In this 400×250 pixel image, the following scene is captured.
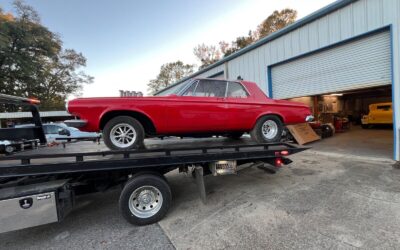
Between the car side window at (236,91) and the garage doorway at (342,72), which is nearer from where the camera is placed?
the car side window at (236,91)

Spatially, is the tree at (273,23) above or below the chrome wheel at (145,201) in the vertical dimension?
above

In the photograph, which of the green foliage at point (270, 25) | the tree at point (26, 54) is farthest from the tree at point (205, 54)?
the tree at point (26, 54)

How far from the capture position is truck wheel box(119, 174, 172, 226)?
9.52ft

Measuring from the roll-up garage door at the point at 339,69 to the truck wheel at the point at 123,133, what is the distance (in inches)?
275

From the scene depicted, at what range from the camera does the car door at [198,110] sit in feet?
11.5

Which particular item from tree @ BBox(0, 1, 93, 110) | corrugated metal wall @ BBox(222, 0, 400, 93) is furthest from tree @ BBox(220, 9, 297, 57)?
tree @ BBox(0, 1, 93, 110)

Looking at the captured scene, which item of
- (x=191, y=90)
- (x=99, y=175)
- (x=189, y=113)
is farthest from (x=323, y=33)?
(x=99, y=175)

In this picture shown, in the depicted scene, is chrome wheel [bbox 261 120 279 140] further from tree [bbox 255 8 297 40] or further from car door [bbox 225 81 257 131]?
tree [bbox 255 8 297 40]

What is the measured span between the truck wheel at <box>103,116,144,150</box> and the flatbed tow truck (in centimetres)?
21

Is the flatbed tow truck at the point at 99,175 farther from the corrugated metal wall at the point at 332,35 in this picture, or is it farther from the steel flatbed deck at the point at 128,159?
the corrugated metal wall at the point at 332,35

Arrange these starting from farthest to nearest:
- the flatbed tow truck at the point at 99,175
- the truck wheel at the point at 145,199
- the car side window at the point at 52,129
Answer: the car side window at the point at 52,129, the truck wheel at the point at 145,199, the flatbed tow truck at the point at 99,175

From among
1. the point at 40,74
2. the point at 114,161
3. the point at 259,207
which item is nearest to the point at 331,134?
the point at 259,207

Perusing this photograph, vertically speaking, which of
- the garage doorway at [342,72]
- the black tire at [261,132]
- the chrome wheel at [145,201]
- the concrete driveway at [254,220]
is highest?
the garage doorway at [342,72]

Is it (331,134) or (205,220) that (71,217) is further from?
(331,134)
